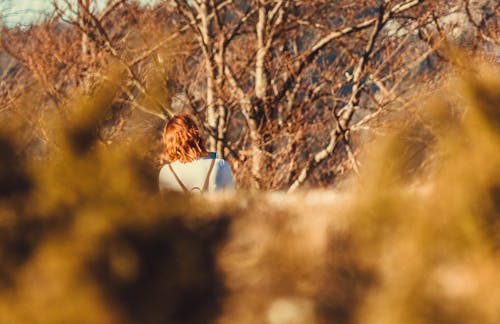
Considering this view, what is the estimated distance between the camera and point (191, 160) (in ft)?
11.4

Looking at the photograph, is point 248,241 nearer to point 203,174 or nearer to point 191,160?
point 203,174

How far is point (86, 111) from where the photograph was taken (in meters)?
1.49

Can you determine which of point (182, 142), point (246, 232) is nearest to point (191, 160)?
point (182, 142)

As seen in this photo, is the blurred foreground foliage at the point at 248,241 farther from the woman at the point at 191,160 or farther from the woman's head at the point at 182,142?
the woman's head at the point at 182,142

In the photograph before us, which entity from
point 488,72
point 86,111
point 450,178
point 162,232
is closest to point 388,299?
point 450,178

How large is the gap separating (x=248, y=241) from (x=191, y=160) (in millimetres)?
1985

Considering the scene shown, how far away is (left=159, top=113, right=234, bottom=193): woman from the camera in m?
3.29

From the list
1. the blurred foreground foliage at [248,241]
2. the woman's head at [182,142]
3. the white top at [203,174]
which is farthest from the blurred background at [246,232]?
the woman's head at [182,142]

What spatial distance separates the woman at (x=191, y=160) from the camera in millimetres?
3289

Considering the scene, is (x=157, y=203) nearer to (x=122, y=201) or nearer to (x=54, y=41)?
(x=122, y=201)

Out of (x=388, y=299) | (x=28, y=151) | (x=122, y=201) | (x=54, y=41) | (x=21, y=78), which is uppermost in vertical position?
(x=54, y=41)

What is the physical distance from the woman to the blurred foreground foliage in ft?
5.32

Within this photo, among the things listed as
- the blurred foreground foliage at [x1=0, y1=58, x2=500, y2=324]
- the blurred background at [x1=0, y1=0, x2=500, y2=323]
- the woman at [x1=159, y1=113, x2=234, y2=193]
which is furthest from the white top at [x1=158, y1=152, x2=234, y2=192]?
the blurred foreground foliage at [x1=0, y1=58, x2=500, y2=324]

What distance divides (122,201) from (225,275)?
0.27 metres
